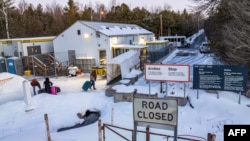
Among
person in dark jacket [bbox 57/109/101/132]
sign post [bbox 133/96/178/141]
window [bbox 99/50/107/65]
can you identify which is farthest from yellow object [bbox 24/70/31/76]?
sign post [bbox 133/96/178/141]

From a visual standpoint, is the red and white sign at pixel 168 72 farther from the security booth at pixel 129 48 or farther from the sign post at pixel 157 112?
the security booth at pixel 129 48

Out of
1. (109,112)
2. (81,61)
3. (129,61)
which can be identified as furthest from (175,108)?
(81,61)

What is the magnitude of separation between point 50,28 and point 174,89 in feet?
169

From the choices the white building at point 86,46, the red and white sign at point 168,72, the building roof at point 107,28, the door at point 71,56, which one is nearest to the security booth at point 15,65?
the white building at point 86,46

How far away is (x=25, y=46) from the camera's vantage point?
99.2ft

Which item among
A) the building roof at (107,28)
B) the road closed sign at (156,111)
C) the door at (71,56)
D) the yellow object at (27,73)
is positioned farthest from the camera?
the door at (71,56)

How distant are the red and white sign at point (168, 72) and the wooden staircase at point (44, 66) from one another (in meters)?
14.9

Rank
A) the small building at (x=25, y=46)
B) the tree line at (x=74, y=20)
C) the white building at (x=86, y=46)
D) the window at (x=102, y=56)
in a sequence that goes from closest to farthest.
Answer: the white building at (x=86, y=46) < the window at (x=102, y=56) < the small building at (x=25, y=46) < the tree line at (x=74, y=20)

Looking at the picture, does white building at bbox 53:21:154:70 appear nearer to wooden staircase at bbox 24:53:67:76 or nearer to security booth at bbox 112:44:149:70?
security booth at bbox 112:44:149:70

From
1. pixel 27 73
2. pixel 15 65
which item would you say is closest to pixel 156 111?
pixel 27 73

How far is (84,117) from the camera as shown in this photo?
12891mm

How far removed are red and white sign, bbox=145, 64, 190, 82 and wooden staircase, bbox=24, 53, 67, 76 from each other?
48.7ft

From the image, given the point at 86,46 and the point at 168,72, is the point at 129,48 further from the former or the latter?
the point at 168,72

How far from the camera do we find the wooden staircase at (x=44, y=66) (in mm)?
26375
